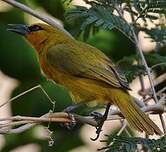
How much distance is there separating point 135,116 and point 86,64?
323mm

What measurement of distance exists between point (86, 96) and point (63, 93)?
200 mm

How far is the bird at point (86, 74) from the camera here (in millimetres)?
1753

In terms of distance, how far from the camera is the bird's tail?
160 centimetres

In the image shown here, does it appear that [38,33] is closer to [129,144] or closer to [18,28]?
[18,28]

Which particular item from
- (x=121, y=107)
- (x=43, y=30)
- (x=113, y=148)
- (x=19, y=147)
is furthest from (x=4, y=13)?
(x=113, y=148)

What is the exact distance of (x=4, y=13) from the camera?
211 centimetres

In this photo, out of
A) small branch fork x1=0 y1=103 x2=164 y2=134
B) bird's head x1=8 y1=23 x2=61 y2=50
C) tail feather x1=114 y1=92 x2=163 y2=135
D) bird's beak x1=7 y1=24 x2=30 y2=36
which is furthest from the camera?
bird's head x1=8 y1=23 x2=61 y2=50

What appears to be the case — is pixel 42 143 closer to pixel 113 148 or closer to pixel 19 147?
pixel 19 147

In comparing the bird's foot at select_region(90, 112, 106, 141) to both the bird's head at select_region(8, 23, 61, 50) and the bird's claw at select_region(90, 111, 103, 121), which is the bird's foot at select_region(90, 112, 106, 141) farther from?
the bird's head at select_region(8, 23, 61, 50)

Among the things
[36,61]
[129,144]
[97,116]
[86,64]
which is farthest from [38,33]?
[129,144]

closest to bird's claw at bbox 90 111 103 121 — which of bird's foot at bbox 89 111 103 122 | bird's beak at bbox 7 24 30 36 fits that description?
bird's foot at bbox 89 111 103 122

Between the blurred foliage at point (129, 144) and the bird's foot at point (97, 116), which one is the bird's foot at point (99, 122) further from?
the blurred foliage at point (129, 144)

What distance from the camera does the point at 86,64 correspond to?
1914 mm

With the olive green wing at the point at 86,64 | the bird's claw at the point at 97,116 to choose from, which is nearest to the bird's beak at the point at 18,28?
the olive green wing at the point at 86,64
